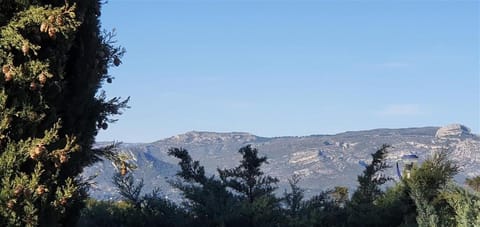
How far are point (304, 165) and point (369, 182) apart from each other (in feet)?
606

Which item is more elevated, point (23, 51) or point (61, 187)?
point (23, 51)

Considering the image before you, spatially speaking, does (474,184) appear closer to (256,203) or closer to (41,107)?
(256,203)

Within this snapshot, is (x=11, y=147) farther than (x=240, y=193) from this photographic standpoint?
No

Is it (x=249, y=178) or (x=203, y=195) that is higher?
(x=249, y=178)

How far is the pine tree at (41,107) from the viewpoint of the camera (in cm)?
504

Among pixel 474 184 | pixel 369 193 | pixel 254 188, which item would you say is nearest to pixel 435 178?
pixel 369 193

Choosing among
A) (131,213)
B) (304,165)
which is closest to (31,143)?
(131,213)

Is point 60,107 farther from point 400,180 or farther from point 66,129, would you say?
point 400,180

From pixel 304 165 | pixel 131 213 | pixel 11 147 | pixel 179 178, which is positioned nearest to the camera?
pixel 11 147

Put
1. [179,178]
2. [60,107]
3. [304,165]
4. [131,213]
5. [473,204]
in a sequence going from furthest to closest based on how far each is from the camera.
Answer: [304,165] → [179,178] → [131,213] → [473,204] → [60,107]

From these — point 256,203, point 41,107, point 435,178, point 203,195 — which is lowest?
point 256,203

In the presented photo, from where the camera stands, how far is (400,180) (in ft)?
31.4

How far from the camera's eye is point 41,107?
5.25 metres

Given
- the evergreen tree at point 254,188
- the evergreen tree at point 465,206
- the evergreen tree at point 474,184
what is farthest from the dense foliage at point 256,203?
the evergreen tree at point 465,206
